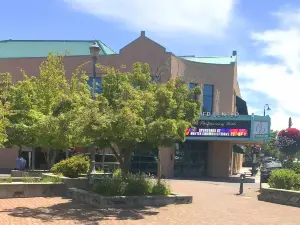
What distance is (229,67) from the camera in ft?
110

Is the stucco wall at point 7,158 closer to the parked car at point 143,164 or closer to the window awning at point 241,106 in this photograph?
the parked car at point 143,164

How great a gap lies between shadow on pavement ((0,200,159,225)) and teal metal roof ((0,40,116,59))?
25.4 meters

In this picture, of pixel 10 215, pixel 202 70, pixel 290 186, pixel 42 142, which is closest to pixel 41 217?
pixel 10 215

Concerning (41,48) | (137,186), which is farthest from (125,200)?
(41,48)

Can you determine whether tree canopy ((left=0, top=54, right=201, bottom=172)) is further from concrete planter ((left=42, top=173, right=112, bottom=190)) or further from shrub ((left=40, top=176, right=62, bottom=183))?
shrub ((left=40, top=176, right=62, bottom=183))

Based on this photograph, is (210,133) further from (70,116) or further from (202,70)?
→ (70,116)

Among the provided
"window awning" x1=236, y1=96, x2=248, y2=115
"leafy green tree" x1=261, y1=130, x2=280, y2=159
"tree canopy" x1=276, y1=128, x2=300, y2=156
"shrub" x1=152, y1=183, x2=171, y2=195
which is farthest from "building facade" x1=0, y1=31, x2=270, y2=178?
"shrub" x1=152, y1=183, x2=171, y2=195

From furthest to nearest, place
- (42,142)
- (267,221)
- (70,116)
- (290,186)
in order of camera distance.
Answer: (42,142)
(290,186)
(70,116)
(267,221)

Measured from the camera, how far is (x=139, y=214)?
11.5 m

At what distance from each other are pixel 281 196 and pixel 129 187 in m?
5.96

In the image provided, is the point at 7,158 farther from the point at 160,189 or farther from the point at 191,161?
the point at 160,189

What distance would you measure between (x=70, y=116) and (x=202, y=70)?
19.6 m

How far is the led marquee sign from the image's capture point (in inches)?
1185

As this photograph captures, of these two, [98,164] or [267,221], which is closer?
[267,221]
